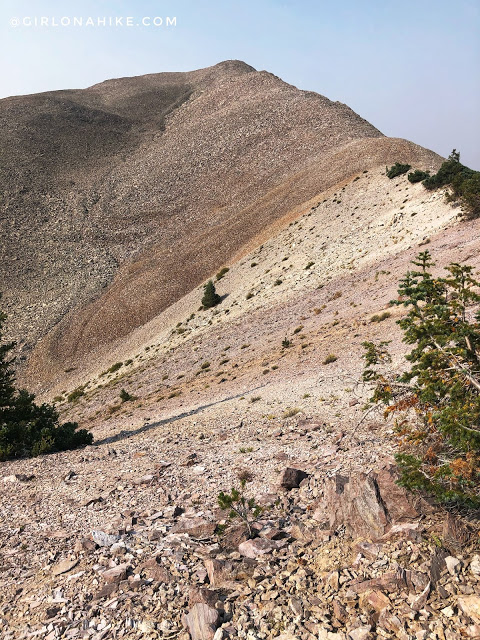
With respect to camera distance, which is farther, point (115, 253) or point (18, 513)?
point (115, 253)

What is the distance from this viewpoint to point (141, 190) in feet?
227

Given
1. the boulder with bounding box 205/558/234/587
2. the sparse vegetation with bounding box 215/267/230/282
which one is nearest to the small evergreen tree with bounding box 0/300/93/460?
the boulder with bounding box 205/558/234/587

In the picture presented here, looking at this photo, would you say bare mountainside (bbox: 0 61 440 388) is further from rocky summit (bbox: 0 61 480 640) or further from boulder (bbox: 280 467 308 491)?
boulder (bbox: 280 467 308 491)

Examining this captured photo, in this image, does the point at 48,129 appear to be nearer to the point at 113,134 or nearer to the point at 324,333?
the point at 113,134

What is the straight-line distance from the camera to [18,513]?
430 inches

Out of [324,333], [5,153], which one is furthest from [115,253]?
[324,333]

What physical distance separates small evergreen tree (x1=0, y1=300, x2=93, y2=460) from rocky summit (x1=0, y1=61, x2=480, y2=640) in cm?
120

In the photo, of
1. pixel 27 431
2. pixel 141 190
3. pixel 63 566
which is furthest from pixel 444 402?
pixel 141 190

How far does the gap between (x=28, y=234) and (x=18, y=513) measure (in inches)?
2193

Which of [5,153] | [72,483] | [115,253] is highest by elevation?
[5,153]

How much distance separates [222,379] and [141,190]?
50956mm

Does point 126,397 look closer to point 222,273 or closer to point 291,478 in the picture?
point 291,478

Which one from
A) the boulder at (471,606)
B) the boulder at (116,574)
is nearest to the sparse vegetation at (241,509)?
the boulder at (116,574)

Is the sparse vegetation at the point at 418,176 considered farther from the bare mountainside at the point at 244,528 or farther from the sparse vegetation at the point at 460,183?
the bare mountainside at the point at 244,528
